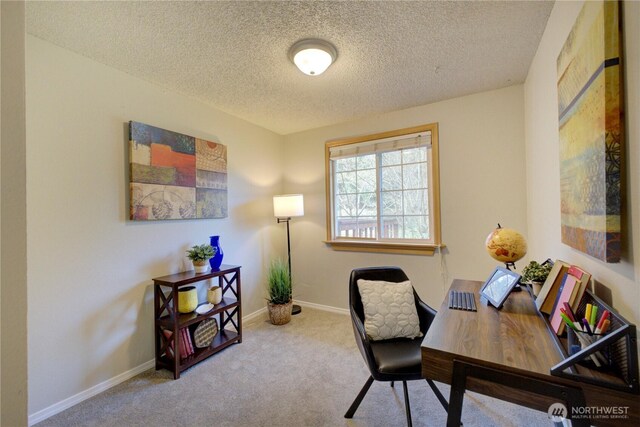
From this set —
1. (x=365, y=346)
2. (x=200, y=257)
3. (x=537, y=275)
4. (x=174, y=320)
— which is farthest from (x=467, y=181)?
(x=174, y=320)

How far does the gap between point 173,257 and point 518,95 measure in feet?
11.7

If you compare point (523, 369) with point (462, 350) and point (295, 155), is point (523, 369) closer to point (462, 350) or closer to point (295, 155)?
point (462, 350)

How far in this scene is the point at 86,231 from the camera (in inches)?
75.0

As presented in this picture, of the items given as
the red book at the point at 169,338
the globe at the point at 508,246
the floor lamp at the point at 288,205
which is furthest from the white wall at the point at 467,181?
the red book at the point at 169,338

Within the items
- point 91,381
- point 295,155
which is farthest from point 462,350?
point 295,155

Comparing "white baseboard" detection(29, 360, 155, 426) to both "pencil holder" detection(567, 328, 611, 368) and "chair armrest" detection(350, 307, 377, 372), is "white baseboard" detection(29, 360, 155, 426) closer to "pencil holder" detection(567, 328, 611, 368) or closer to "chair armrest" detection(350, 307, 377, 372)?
"chair armrest" detection(350, 307, 377, 372)

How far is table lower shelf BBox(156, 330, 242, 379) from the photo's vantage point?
7.04 feet

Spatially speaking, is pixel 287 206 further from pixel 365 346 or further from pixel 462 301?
pixel 462 301

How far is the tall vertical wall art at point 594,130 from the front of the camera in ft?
2.74

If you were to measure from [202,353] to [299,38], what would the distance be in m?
2.61

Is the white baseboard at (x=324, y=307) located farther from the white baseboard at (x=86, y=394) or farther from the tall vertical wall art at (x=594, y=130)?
the tall vertical wall art at (x=594, y=130)

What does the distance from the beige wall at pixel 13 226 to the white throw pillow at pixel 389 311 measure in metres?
1.56

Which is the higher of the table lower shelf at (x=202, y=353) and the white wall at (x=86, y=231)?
the white wall at (x=86, y=231)

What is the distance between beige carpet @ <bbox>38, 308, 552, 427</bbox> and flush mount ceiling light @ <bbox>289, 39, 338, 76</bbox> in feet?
7.76
